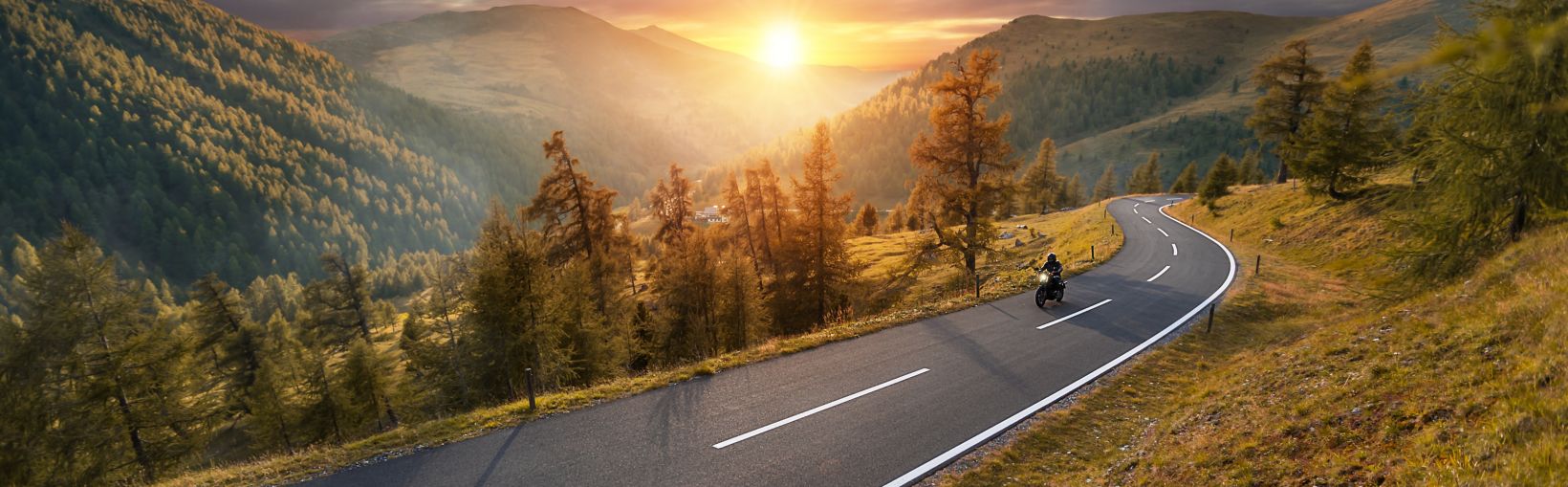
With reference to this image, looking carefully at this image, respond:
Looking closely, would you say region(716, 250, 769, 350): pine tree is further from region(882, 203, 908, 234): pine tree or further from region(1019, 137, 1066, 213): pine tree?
region(1019, 137, 1066, 213): pine tree

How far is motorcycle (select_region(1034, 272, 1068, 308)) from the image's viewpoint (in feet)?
68.5

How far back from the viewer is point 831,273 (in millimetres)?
33312

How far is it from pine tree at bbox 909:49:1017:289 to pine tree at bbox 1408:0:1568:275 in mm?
15399

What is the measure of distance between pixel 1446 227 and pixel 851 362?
1582cm

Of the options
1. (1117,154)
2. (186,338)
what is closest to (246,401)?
(186,338)

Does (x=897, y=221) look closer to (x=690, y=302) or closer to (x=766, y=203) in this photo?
(x=766, y=203)

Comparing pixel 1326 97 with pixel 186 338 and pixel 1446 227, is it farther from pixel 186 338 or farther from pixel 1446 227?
pixel 186 338

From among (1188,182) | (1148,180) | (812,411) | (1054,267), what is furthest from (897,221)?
(812,411)

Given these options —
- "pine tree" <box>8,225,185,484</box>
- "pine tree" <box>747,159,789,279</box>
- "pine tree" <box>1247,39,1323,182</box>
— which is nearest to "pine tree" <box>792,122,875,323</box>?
"pine tree" <box>747,159,789,279</box>

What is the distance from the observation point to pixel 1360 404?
9.00m

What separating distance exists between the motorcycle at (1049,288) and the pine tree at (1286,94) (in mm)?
33967

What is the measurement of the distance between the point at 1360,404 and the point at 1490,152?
10.0 metres

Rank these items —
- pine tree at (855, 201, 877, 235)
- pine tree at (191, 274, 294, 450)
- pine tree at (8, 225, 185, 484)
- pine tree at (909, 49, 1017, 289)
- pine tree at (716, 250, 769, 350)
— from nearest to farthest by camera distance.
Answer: pine tree at (8, 225, 185, 484) < pine tree at (909, 49, 1017, 289) < pine tree at (716, 250, 769, 350) < pine tree at (191, 274, 294, 450) < pine tree at (855, 201, 877, 235)

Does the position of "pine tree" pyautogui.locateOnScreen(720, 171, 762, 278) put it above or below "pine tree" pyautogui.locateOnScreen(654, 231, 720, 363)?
above
